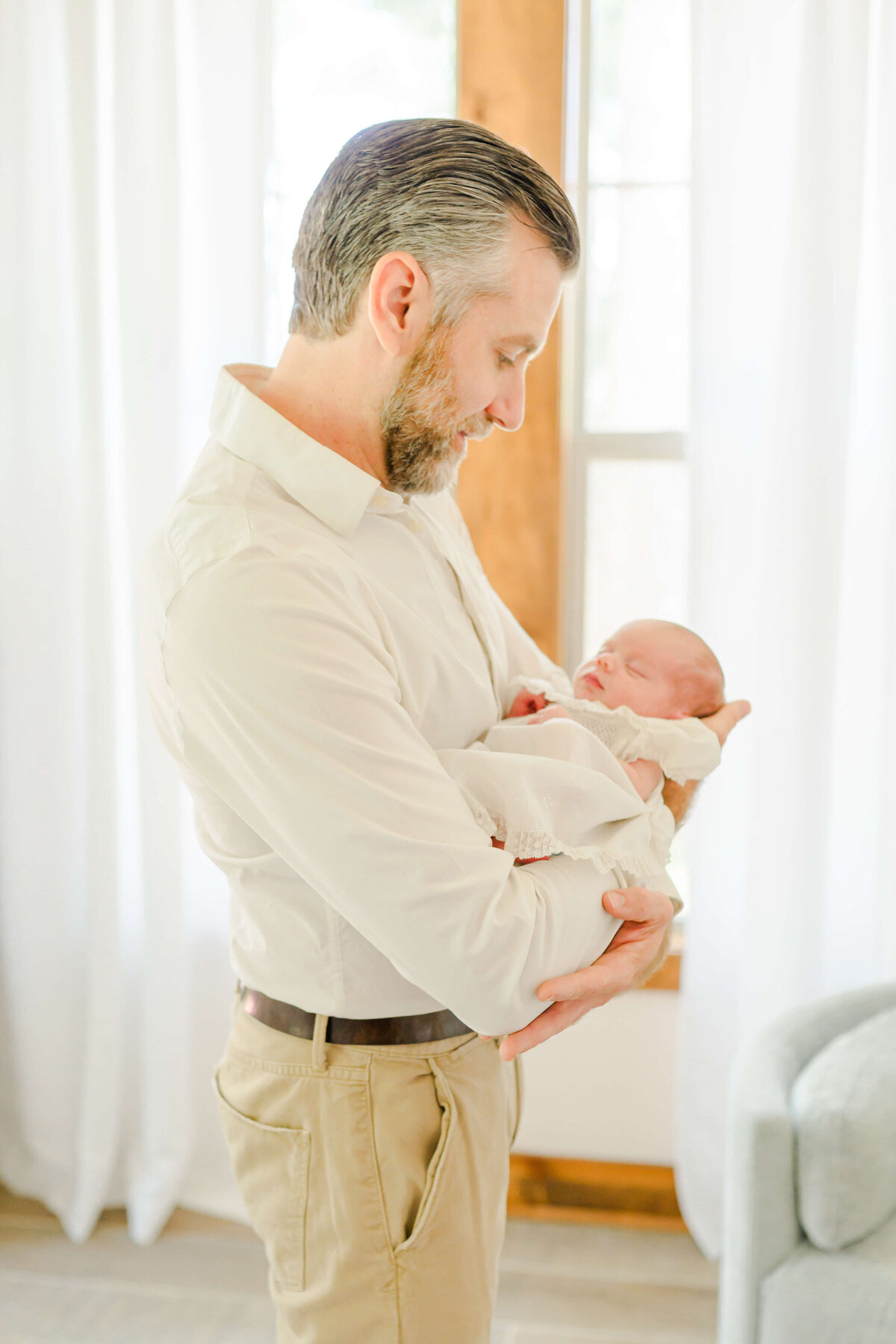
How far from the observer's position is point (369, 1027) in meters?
1.20

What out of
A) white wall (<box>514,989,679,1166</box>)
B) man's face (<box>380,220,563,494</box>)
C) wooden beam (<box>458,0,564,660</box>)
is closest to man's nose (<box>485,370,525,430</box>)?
man's face (<box>380,220,563,494</box>)

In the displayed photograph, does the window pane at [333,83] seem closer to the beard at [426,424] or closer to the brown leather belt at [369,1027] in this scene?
the beard at [426,424]

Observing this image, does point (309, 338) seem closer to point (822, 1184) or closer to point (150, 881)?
point (822, 1184)

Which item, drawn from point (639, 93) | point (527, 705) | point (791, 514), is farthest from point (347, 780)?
point (639, 93)

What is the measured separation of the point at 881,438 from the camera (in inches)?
87.5

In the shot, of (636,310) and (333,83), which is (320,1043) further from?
(333,83)

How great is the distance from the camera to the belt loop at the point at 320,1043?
3.90 feet

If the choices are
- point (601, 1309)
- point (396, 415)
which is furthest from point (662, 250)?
point (601, 1309)

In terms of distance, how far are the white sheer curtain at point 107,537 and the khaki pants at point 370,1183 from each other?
1.28 m

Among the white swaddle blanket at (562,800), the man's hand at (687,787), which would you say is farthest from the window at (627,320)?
the white swaddle blanket at (562,800)

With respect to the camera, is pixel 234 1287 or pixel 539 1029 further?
pixel 234 1287

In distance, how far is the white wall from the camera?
8.31 ft

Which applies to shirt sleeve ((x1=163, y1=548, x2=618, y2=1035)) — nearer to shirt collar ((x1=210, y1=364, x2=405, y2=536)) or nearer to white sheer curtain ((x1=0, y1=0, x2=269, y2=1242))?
shirt collar ((x1=210, y1=364, x2=405, y2=536))

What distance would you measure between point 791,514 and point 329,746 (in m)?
1.58
